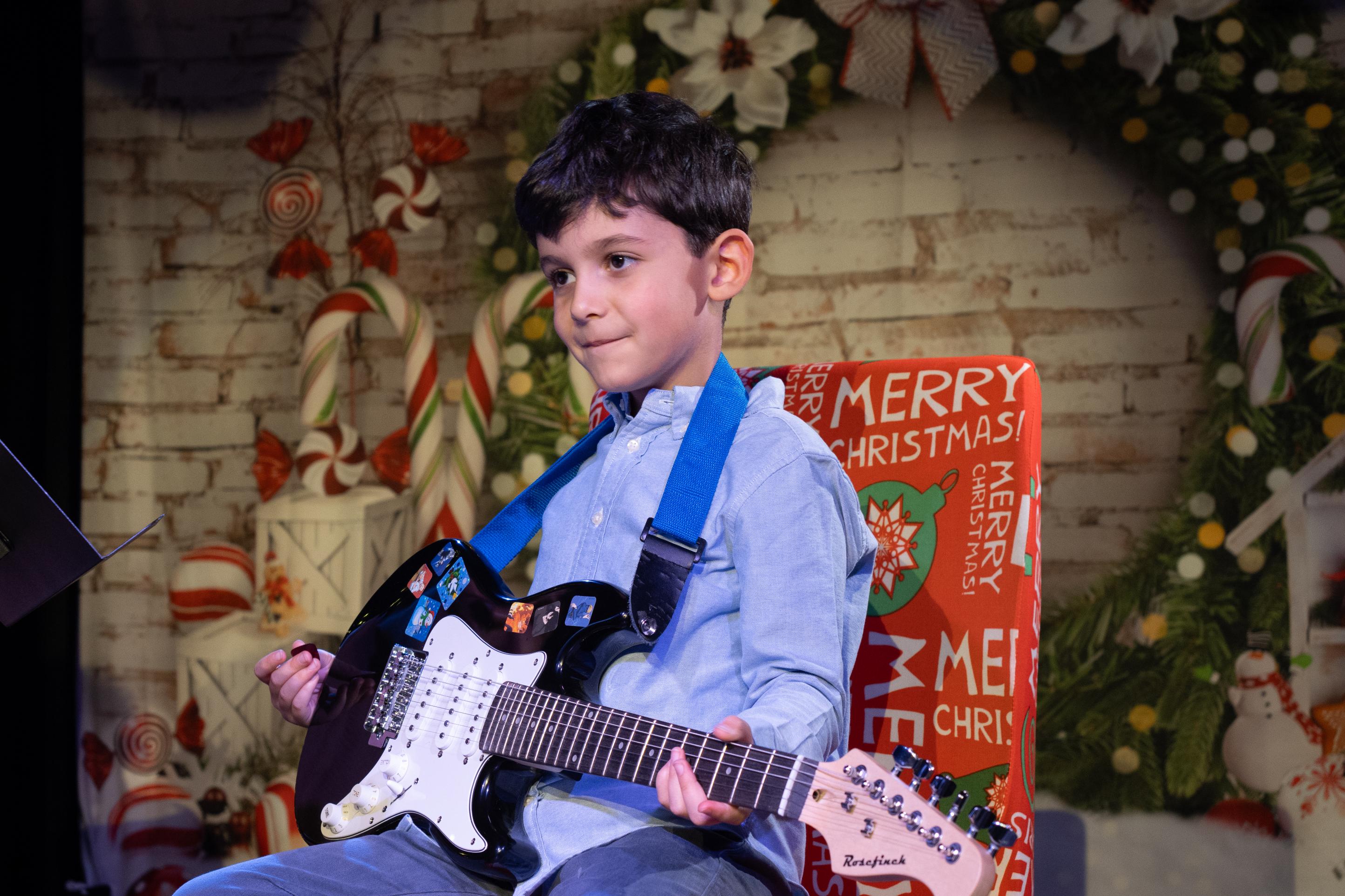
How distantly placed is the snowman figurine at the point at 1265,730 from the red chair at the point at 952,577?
→ 115 centimetres

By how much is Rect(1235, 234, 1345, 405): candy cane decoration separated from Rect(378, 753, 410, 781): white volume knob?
1.82 m

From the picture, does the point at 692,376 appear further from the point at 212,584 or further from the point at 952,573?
the point at 212,584

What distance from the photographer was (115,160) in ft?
8.92

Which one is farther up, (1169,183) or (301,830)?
(1169,183)

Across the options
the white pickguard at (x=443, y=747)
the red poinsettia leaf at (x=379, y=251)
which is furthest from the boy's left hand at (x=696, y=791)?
the red poinsettia leaf at (x=379, y=251)

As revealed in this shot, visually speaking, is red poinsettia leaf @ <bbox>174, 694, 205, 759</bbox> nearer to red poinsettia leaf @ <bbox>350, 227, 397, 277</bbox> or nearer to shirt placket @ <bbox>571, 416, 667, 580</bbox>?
red poinsettia leaf @ <bbox>350, 227, 397, 277</bbox>

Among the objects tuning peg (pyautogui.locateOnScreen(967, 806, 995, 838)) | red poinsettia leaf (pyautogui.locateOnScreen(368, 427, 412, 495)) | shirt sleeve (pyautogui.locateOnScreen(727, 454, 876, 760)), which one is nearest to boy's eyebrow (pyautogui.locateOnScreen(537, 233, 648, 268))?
shirt sleeve (pyautogui.locateOnScreen(727, 454, 876, 760))

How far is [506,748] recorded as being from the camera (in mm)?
1000

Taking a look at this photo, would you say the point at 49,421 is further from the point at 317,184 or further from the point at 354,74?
the point at 354,74

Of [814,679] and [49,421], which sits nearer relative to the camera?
[814,679]

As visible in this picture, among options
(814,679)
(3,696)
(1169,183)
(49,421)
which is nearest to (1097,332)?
(1169,183)

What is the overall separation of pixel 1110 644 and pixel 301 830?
65.8 inches

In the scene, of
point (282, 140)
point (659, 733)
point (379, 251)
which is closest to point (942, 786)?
point (659, 733)

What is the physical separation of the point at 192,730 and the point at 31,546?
1.63m
